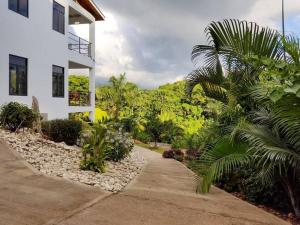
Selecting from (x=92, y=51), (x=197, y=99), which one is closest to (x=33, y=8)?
(x=92, y=51)

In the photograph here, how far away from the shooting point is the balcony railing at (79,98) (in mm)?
24609

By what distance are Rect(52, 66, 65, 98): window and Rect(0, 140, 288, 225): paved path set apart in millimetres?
12396

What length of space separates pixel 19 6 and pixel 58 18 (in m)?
4.10

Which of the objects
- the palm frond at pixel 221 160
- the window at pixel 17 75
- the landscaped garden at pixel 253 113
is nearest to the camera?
the landscaped garden at pixel 253 113

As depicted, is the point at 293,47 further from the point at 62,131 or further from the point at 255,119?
the point at 62,131

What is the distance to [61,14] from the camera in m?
21.1

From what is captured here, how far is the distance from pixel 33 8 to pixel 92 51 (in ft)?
27.6

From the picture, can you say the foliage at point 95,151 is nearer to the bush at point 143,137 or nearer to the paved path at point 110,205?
the paved path at point 110,205

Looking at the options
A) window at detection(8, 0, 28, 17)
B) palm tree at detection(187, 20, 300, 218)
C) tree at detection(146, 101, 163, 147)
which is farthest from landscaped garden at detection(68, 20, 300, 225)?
tree at detection(146, 101, 163, 147)

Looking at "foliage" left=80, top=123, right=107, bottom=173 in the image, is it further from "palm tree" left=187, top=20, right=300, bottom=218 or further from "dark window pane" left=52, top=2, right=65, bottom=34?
"dark window pane" left=52, top=2, right=65, bottom=34

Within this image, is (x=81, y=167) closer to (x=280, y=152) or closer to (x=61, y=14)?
(x=280, y=152)

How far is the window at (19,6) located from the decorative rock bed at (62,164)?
620 centimetres

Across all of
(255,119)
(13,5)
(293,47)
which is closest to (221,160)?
(255,119)

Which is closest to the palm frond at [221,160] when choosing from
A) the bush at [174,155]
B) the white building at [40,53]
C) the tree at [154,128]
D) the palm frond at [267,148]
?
the palm frond at [267,148]
